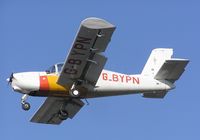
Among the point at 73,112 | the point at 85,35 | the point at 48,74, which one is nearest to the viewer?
the point at 85,35

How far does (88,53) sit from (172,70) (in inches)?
187

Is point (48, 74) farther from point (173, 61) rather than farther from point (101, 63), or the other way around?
point (173, 61)

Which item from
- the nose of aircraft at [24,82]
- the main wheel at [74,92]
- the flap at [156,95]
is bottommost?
the nose of aircraft at [24,82]

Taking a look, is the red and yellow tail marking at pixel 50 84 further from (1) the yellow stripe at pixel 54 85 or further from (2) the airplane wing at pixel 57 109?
(2) the airplane wing at pixel 57 109

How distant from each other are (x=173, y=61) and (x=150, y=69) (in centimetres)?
218

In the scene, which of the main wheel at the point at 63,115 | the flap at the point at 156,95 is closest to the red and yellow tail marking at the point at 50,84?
the main wheel at the point at 63,115

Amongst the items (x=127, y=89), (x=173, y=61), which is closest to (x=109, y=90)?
(x=127, y=89)

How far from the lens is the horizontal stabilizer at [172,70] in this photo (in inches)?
1380

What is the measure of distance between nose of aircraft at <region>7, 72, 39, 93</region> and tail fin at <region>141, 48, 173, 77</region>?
584 cm

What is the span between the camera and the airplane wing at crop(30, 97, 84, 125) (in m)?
36.5

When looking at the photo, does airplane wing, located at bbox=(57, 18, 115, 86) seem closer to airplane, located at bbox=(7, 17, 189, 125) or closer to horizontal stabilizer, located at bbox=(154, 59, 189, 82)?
airplane, located at bbox=(7, 17, 189, 125)

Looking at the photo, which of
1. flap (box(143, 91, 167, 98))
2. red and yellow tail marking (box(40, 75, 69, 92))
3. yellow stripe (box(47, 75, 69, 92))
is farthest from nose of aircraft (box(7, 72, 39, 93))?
flap (box(143, 91, 167, 98))

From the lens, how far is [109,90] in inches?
1384

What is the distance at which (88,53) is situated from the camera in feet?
109
